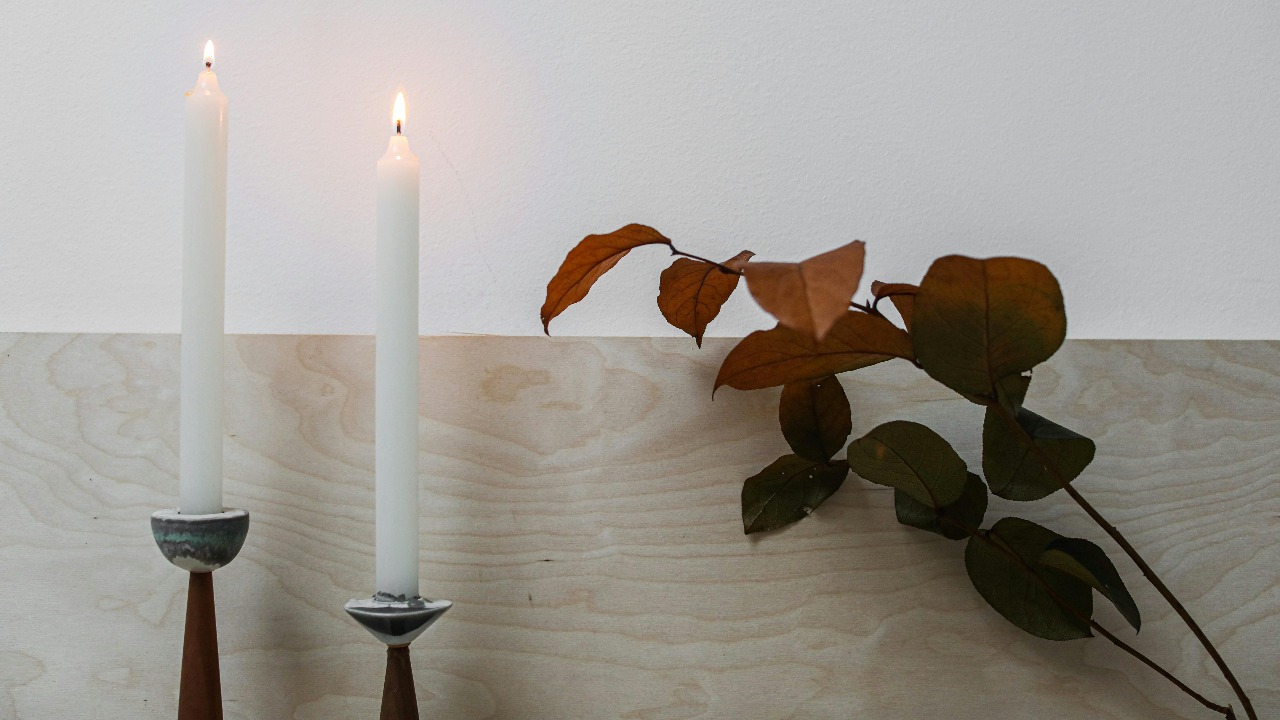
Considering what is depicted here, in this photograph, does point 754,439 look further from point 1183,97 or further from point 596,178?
point 1183,97

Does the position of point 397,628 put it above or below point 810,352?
below

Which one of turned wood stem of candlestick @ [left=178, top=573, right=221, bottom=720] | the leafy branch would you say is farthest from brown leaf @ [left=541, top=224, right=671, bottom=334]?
turned wood stem of candlestick @ [left=178, top=573, right=221, bottom=720]

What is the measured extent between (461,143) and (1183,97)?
0.45 meters

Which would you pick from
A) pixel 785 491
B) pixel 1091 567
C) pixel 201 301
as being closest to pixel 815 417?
pixel 785 491

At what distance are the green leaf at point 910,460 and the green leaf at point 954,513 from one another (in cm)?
2

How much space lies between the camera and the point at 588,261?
377mm

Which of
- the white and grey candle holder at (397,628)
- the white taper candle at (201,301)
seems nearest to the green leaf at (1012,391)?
the white and grey candle holder at (397,628)

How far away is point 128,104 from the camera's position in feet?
1.60

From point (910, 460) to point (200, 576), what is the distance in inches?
13.4

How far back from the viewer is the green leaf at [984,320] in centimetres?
30

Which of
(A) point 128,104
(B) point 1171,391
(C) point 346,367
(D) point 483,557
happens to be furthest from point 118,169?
(B) point 1171,391

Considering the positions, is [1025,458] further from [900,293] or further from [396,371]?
[396,371]

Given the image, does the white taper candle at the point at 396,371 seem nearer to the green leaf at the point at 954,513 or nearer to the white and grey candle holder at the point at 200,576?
the white and grey candle holder at the point at 200,576

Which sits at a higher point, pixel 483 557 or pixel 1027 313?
pixel 1027 313
